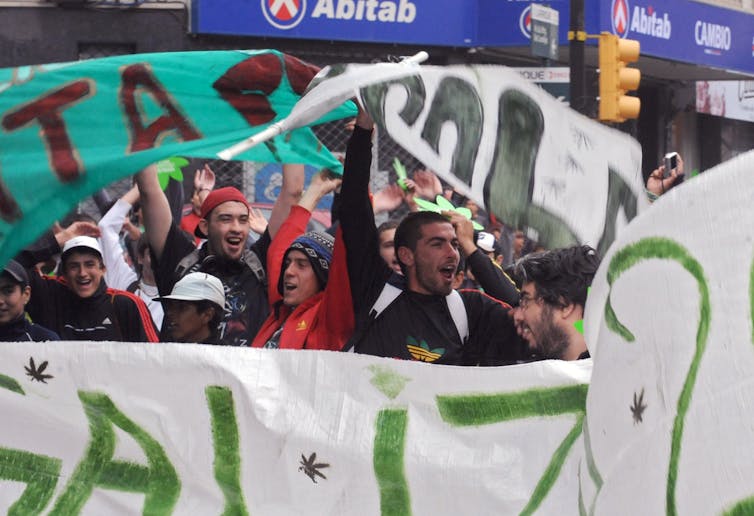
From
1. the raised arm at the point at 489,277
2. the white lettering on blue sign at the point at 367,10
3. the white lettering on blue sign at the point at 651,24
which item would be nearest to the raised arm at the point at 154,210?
the raised arm at the point at 489,277

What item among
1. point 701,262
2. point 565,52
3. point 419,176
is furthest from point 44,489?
point 565,52

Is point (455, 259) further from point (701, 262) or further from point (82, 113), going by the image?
point (701, 262)

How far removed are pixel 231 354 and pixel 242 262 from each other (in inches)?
73.4

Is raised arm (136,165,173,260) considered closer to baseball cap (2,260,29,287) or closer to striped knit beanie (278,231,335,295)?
baseball cap (2,260,29,287)

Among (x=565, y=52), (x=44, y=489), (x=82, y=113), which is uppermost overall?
(x=565, y=52)

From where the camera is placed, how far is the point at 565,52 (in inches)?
701

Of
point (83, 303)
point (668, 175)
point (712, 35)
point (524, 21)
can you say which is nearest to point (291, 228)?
point (83, 303)

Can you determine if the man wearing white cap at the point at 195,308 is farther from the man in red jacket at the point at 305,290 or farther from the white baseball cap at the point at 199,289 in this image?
the man in red jacket at the point at 305,290

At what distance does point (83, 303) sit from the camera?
19.4 feet

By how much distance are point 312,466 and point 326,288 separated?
1.03 metres

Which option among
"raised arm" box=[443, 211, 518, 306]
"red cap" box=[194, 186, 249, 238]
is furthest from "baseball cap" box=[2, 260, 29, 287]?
"raised arm" box=[443, 211, 518, 306]

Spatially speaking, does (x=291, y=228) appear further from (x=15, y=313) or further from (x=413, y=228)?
(x=15, y=313)

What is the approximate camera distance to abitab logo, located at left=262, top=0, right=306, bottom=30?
15.0 m

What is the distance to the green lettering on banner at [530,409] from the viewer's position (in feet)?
11.1
